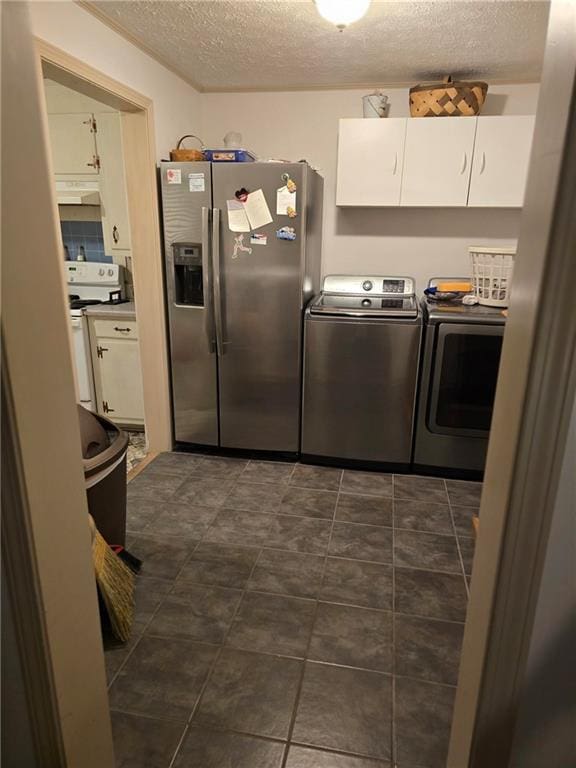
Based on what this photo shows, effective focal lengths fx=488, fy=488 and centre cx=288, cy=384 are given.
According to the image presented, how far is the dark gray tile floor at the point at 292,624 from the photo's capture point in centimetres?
141

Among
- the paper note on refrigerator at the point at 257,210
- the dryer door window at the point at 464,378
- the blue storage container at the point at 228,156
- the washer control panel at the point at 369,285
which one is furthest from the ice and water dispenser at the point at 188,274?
the dryer door window at the point at 464,378

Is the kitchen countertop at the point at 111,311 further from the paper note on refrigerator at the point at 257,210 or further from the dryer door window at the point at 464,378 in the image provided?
the dryer door window at the point at 464,378

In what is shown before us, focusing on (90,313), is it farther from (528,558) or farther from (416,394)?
(528,558)

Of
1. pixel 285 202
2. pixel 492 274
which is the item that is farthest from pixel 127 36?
pixel 492 274

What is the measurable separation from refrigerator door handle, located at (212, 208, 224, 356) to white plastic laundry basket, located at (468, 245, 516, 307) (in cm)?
145

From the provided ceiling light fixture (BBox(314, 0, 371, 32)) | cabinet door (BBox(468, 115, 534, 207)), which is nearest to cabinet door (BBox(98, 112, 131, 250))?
ceiling light fixture (BBox(314, 0, 371, 32))

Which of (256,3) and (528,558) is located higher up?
(256,3)

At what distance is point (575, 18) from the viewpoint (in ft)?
2.08

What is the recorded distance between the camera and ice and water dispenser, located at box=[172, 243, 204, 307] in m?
2.85

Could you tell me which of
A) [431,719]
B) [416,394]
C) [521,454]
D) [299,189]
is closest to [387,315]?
[416,394]

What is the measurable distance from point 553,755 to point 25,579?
1021 mm

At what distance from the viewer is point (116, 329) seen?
129 inches

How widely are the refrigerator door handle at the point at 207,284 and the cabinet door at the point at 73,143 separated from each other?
3.82ft

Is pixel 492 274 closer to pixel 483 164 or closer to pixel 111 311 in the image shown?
pixel 483 164
